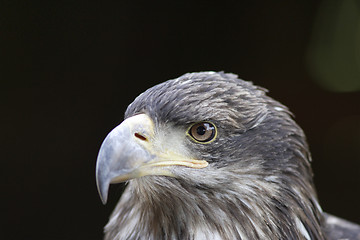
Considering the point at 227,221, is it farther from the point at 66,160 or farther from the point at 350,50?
the point at 350,50

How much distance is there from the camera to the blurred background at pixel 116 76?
5102 mm

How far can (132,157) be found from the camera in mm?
1933

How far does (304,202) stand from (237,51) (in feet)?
10.5

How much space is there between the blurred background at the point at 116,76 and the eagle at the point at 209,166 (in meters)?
3.05

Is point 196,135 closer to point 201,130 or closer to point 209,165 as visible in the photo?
point 201,130

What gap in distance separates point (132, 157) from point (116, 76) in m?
3.44

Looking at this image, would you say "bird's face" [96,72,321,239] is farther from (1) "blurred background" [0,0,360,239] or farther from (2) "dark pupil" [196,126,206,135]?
(1) "blurred background" [0,0,360,239]

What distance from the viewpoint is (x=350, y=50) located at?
5617mm

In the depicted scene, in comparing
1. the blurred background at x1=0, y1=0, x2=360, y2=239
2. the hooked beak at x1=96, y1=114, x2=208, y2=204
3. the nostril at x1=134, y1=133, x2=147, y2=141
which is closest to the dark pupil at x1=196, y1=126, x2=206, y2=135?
the hooked beak at x1=96, y1=114, x2=208, y2=204

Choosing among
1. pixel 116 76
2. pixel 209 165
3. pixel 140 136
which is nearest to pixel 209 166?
pixel 209 165

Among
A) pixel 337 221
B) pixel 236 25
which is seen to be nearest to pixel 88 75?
pixel 236 25

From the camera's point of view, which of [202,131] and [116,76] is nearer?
[202,131]

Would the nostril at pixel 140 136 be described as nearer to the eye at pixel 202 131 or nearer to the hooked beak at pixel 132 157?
the hooked beak at pixel 132 157

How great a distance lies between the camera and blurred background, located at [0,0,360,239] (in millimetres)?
5102
